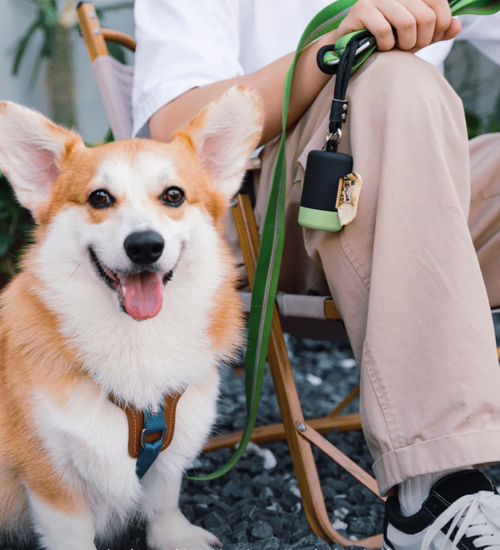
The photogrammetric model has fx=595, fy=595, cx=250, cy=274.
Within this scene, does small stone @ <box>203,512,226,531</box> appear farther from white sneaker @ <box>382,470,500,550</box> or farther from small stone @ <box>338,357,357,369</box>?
small stone @ <box>338,357,357,369</box>

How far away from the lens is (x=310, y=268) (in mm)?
1555

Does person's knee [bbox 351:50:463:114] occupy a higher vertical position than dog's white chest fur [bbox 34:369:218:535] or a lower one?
higher

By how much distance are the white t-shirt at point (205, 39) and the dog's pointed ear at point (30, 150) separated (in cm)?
38

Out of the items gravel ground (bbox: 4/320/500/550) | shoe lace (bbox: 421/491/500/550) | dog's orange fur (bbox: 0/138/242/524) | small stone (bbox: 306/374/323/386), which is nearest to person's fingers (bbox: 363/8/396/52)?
dog's orange fur (bbox: 0/138/242/524)

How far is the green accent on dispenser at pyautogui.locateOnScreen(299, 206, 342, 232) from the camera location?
1223 mm

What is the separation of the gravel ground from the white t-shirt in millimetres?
1111

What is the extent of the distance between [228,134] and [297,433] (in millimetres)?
779

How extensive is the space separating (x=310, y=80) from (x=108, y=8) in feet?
7.54

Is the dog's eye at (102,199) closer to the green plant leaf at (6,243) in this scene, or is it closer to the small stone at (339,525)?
the small stone at (339,525)

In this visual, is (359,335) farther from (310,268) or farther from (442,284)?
(310,268)

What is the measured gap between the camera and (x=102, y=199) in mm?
1276

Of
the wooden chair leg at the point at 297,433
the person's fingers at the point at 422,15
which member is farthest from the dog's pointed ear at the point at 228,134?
the person's fingers at the point at 422,15

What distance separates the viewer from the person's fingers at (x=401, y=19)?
1.22 m

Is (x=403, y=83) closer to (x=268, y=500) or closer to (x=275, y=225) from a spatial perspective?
(x=275, y=225)
